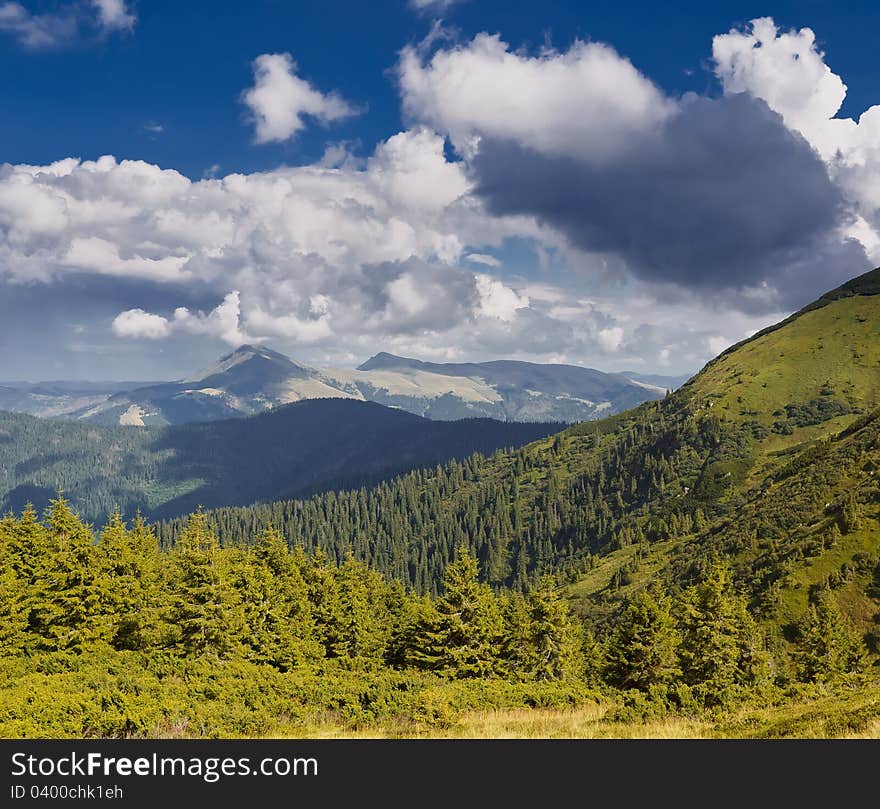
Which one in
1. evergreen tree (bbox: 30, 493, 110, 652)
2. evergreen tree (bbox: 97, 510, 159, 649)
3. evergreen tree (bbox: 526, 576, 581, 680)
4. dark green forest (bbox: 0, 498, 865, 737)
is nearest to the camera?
dark green forest (bbox: 0, 498, 865, 737)

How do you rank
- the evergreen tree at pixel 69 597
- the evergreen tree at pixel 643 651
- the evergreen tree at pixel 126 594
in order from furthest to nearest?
the evergreen tree at pixel 643 651 < the evergreen tree at pixel 126 594 < the evergreen tree at pixel 69 597

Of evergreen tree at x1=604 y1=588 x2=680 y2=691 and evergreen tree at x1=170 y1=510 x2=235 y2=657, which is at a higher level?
evergreen tree at x1=170 y1=510 x2=235 y2=657

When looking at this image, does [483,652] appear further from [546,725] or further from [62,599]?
[62,599]

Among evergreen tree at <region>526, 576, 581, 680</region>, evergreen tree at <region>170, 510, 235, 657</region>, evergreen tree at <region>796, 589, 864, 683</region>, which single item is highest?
evergreen tree at <region>170, 510, 235, 657</region>

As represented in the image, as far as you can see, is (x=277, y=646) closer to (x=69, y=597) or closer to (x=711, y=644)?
(x=69, y=597)

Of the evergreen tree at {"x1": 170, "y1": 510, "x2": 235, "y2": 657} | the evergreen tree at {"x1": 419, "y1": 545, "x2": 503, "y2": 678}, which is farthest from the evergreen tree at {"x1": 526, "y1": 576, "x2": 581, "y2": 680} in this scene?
the evergreen tree at {"x1": 170, "y1": 510, "x2": 235, "y2": 657}

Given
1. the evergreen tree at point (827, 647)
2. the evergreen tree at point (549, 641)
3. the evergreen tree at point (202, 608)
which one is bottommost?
the evergreen tree at point (827, 647)

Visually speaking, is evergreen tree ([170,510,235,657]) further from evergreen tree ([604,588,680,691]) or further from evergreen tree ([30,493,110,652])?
evergreen tree ([604,588,680,691])

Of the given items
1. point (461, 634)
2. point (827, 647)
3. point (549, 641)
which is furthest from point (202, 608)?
point (827, 647)

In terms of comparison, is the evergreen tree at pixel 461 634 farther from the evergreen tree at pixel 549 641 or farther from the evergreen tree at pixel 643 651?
the evergreen tree at pixel 643 651

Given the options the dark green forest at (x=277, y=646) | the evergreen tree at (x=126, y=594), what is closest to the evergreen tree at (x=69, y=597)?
the dark green forest at (x=277, y=646)

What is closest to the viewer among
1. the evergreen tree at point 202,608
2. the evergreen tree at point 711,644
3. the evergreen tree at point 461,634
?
the evergreen tree at point 202,608
